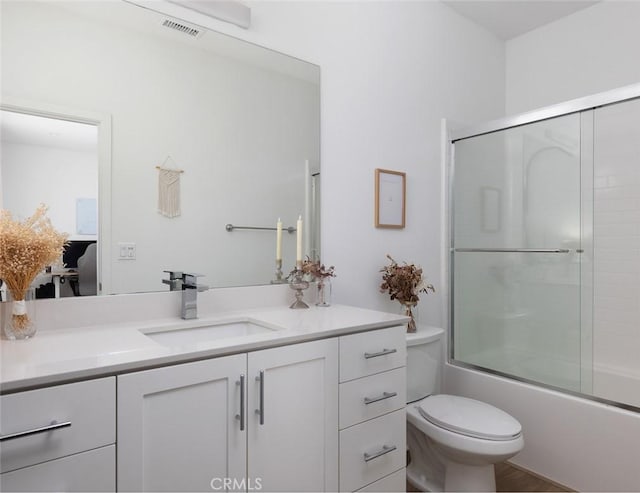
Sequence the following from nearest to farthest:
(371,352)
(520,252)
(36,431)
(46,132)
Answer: (36,431) < (46,132) < (371,352) < (520,252)

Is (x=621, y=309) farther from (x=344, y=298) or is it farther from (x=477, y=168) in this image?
(x=344, y=298)

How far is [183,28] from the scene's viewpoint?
5.16 ft

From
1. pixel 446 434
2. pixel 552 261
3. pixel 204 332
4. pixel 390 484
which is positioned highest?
pixel 552 261

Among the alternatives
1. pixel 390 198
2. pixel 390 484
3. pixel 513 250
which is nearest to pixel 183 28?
pixel 390 198

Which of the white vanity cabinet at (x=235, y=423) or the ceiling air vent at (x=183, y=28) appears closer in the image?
the white vanity cabinet at (x=235, y=423)

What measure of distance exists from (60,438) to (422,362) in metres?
1.56

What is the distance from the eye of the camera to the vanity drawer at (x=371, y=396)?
4.51ft

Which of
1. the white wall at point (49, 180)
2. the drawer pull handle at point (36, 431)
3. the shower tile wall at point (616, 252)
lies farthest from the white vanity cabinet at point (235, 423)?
the shower tile wall at point (616, 252)

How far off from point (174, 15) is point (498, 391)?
2346 mm

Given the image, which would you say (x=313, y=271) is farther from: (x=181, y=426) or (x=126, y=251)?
(x=181, y=426)

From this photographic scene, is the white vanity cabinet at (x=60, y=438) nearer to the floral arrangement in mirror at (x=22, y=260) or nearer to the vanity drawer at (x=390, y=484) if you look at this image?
the floral arrangement in mirror at (x=22, y=260)

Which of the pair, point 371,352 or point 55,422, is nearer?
point 55,422

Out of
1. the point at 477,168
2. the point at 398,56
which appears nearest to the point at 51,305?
the point at 398,56

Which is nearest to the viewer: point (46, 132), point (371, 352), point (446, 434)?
point (46, 132)
